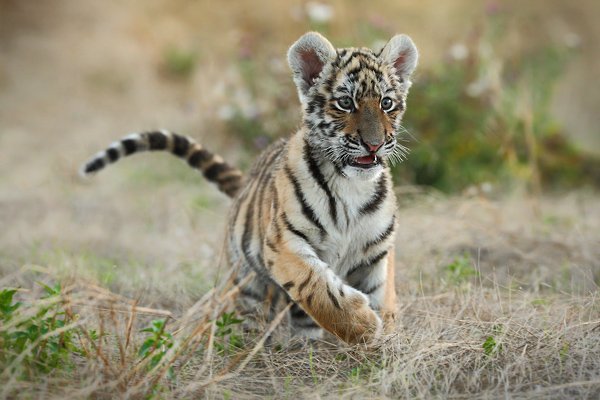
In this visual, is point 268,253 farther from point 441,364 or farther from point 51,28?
point 51,28

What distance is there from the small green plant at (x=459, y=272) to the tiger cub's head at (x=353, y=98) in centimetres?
120

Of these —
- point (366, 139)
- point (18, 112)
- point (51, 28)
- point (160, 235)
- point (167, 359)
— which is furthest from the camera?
point (51, 28)

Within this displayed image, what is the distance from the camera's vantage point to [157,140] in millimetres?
4867

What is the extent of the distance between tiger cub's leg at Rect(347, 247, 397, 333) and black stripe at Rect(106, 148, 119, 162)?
5.30ft

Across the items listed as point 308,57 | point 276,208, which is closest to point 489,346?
point 276,208

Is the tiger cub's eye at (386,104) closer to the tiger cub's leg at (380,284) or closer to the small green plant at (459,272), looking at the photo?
the tiger cub's leg at (380,284)

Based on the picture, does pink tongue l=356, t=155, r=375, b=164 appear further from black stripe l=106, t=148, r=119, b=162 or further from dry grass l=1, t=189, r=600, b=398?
black stripe l=106, t=148, r=119, b=162

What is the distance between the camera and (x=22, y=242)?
19.5ft

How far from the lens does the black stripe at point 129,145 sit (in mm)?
4715

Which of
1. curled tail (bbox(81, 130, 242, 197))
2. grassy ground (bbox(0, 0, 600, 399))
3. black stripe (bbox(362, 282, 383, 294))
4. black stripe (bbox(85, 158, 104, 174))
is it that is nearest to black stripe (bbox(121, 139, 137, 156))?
curled tail (bbox(81, 130, 242, 197))

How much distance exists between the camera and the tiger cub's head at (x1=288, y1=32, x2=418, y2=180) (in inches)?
144

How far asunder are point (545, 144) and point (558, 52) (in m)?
1.42

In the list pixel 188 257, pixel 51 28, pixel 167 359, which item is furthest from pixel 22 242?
pixel 51 28

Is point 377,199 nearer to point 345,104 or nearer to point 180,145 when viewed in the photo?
point 345,104
